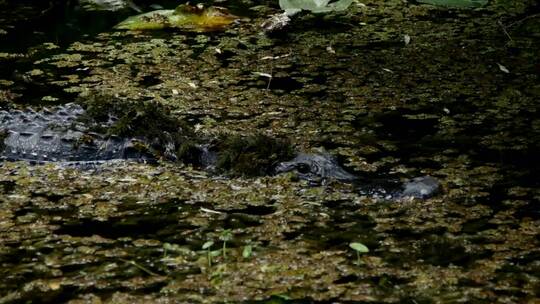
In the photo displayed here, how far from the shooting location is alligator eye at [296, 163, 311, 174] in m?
3.52

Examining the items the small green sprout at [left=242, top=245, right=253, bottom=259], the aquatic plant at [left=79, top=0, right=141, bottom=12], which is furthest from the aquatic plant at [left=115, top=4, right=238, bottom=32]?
the small green sprout at [left=242, top=245, right=253, bottom=259]

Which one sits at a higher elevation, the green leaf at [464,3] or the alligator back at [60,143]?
the green leaf at [464,3]

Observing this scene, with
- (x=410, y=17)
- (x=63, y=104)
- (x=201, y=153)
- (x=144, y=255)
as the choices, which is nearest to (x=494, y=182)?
(x=201, y=153)

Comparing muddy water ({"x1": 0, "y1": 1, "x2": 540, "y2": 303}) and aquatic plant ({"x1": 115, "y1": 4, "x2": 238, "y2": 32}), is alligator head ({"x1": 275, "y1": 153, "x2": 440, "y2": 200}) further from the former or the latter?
aquatic plant ({"x1": 115, "y1": 4, "x2": 238, "y2": 32})

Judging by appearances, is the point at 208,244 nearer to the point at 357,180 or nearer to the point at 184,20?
the point at 357,180

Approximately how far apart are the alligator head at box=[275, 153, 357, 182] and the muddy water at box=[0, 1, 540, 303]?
55mm

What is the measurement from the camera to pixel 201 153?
374cm

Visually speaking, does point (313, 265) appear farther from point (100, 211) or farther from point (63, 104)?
point (63, 104)

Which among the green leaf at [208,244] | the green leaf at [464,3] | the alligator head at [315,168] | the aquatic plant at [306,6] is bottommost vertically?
the alligator head at [315,168]

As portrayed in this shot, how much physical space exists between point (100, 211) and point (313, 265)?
890mm

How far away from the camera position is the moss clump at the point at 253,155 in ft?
11.7

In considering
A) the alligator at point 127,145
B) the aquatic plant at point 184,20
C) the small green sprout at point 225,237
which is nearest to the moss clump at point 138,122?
the alligator at point 127,145

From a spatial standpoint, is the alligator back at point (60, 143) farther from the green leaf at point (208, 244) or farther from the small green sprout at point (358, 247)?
the small green sprout at point (358, 247)

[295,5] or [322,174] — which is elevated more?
[295,5]
